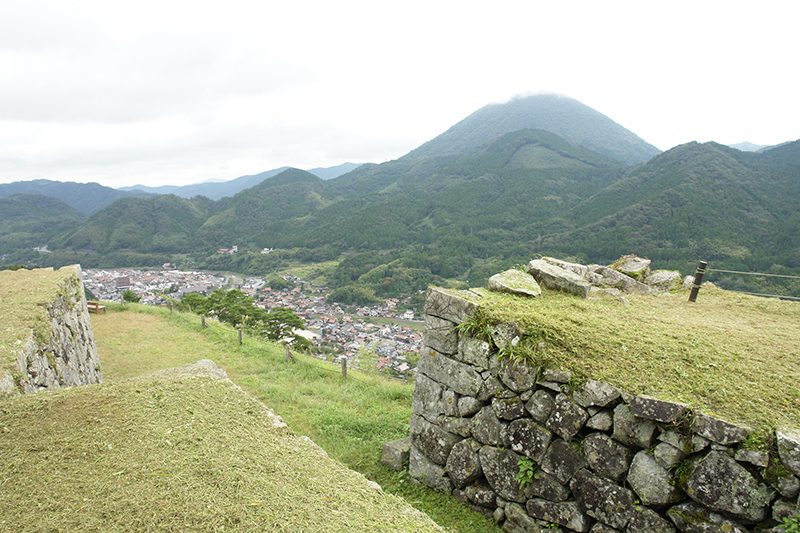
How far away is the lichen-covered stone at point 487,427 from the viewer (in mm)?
5457

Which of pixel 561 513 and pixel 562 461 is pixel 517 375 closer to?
pixel 562 461

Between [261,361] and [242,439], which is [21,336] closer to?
[242,439]

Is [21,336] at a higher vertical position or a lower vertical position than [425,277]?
higher

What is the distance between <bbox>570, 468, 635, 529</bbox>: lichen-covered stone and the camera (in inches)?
171

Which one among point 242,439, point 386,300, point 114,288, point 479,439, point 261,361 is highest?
point 242,439

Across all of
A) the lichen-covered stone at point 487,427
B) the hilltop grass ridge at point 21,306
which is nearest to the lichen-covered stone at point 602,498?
the lichen-covered stone at point 487,427

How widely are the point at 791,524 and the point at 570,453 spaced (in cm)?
203

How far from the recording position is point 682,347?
5.07 m

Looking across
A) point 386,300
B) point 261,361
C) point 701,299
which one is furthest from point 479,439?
point 386,300

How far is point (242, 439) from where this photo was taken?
393cm

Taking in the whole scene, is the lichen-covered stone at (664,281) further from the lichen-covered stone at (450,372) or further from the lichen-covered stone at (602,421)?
the lichen-covered stone at (450,372)

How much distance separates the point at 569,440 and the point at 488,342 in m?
1.72

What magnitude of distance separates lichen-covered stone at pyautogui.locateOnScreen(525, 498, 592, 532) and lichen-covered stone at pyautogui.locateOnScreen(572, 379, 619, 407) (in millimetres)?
1411

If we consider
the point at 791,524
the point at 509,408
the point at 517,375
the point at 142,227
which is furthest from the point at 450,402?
the point at 142,227
